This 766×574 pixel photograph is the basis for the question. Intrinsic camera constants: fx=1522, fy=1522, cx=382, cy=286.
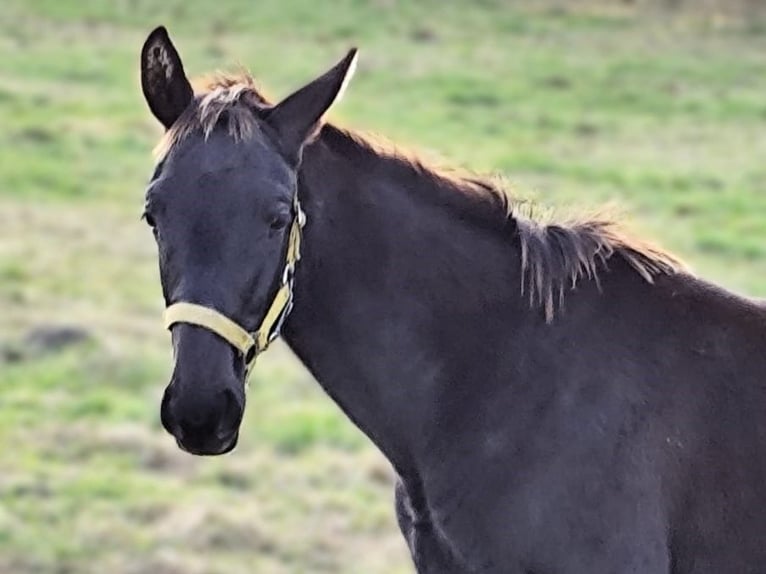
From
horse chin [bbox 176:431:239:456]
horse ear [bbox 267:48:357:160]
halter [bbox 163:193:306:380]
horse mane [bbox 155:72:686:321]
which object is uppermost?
horse ear [bbox 267:48:357:160]

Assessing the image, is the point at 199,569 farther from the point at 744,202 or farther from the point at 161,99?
the point at 744,202

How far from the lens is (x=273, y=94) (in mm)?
5914

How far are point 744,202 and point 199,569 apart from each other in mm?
8080

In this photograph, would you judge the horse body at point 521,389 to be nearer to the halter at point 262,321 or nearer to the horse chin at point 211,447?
the halter at point 262,321

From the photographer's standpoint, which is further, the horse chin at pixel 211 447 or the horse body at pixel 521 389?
the horse body at pixel 521 389

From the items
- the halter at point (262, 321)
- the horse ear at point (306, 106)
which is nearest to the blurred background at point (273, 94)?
the horse ear at point (306, 106)

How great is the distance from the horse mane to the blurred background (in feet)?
0.45

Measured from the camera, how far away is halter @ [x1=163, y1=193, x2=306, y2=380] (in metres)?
3.50

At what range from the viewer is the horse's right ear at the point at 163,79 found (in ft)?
12.3

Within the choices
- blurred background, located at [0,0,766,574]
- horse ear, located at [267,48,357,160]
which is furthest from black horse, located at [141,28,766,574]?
blurred background, located at [0,0,766,574]

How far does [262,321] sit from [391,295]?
0.46 metres

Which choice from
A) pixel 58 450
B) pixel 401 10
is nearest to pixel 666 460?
Answer: pixel 58 450

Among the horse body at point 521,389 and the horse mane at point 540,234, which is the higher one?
the horse mane at point 540,234

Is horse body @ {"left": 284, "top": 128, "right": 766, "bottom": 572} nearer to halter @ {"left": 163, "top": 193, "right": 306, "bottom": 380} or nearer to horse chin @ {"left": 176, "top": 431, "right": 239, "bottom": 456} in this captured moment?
halter @ {"left": 163, "top": 193, "right": 306, "bottom": 380}
